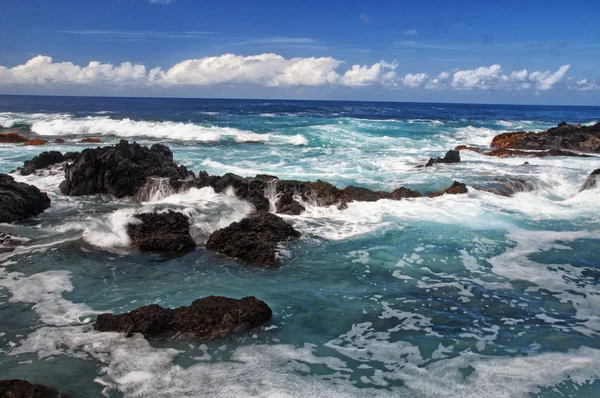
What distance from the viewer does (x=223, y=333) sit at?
5934 millimetres

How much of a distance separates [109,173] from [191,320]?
9.32 m

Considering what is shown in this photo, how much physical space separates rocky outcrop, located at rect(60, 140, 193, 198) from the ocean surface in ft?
1.67

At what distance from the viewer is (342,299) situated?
724 centimetres

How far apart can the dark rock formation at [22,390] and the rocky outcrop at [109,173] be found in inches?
387

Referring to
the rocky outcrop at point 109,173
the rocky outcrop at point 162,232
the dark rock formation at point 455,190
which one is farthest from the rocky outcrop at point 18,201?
the dark rock formation at point 455,190

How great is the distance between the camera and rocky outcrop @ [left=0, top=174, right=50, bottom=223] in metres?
10.7

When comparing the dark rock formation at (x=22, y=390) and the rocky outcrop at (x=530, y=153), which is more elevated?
the rocky outcrop at (x=530, y=153)

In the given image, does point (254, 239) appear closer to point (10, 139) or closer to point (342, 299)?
point (342, 299)

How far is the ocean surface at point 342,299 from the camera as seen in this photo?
16.7ft

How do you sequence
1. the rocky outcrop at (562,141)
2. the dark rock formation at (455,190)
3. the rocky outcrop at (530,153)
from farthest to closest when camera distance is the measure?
the rocky outcrop at (562,141) < the rocky outcrop at (530,153) < the dark rock formation at (455,190)

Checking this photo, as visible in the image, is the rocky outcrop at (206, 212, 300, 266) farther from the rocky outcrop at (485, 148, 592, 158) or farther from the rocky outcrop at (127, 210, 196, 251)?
the rocky outcrop at (485, 148, 592, 158)

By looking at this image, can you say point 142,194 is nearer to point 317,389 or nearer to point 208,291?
point 208,291

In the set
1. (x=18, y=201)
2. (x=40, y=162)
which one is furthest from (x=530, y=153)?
(x=18, y=201)

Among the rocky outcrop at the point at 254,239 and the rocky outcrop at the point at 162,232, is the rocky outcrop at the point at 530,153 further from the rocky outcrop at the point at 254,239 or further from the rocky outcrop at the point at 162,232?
the rocky outcrop at the point at 162,232
